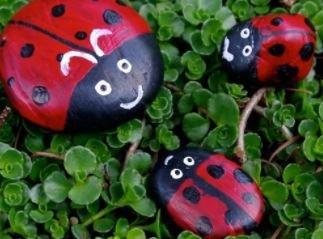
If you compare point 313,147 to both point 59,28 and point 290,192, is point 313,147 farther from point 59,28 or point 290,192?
point 59,28

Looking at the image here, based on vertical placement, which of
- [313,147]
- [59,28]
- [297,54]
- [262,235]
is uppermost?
[59,28]

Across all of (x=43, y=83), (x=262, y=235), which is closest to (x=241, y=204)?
(x=262, y=235)

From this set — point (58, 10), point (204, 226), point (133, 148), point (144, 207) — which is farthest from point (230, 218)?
point (58, 10)

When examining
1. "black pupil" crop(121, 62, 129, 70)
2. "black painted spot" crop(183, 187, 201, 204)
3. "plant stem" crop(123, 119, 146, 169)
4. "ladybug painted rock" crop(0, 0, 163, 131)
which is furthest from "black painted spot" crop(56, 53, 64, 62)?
"black painted spot" crop(183, 187, 201, 204)

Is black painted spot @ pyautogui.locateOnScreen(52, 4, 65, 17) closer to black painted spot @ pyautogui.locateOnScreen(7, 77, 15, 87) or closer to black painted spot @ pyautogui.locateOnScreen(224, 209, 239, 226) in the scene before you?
black painted spot @ pyautogui.locateOnScreen(7, 77, 15, 87)

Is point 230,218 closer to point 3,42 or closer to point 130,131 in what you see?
point 130,131

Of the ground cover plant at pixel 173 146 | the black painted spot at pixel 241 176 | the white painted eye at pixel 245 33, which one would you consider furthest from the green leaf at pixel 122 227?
the white painted eye at pixel 245 33
